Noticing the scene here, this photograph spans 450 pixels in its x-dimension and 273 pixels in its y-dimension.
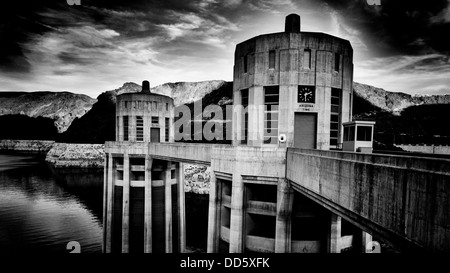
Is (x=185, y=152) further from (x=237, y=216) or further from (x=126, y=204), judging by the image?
(x=126, y=204)

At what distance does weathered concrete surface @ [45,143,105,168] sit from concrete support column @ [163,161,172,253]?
376 feet

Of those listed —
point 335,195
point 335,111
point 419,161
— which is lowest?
point 335,195

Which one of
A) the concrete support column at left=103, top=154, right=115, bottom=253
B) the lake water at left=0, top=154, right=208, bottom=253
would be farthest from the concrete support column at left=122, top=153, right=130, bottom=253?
the lake water at left=0, top=154, right=208, bottom=253

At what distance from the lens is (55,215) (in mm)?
57062

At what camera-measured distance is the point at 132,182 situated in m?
34.6

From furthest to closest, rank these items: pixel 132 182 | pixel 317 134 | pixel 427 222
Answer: pixel 132 182 → pixel 317 134 → pixel 427 222

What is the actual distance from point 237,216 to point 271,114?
6.71m

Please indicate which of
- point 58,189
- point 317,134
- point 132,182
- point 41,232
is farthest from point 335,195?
point 58,189

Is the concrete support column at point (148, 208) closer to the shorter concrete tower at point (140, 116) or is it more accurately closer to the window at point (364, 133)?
the shorter concrete tower at point (140, 116)

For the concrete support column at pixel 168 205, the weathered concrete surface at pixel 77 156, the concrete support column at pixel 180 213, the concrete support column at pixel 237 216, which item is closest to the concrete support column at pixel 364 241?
the concrete support column at pixel 237 216

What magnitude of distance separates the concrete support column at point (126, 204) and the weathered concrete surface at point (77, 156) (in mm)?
114181
